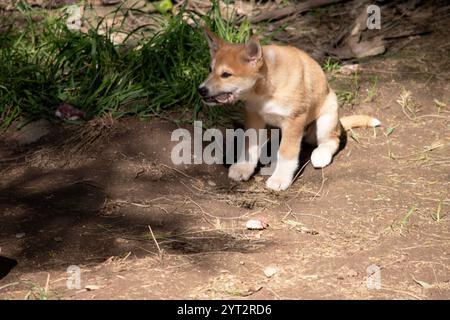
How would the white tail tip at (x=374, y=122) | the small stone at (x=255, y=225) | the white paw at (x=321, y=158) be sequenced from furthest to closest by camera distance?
the white tail tip at (x=374, y=122), the white paw at (x=321, y=158), the small stone at (x=255, y=225)

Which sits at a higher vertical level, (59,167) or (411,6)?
(411,6)

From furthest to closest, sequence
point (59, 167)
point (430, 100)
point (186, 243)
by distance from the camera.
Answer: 1. point (430, 100)
2. point (59, 167)
3. point (186, 243)

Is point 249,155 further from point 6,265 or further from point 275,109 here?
point 6,265

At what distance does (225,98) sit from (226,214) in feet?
2.79

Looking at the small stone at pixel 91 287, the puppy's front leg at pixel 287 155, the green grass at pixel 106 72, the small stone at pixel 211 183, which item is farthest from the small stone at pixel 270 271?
the green grass at pixel 106 72

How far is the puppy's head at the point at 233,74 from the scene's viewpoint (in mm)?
5020

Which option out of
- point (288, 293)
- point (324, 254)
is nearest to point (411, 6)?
point (324, 254)

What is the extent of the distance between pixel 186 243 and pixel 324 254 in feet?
2.83

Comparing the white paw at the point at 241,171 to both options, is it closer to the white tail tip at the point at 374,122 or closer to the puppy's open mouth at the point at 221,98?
the puppy's open mouth at the point at 221,98

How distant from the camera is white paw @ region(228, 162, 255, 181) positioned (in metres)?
5.57

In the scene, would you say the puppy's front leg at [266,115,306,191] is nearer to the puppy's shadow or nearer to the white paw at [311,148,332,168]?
the white paw at [311,148,332,168]

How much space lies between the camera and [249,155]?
18.5 feet

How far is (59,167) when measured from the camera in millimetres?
5527

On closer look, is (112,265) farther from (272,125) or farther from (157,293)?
(272,125)
